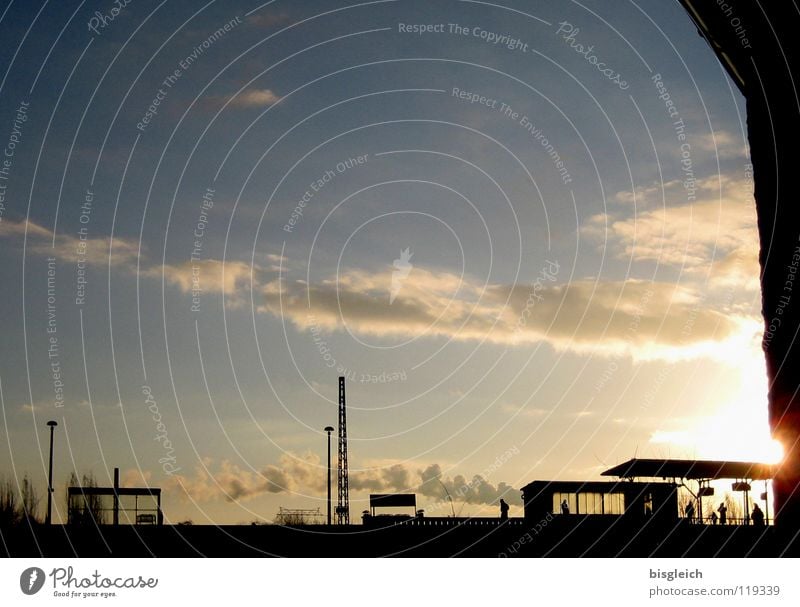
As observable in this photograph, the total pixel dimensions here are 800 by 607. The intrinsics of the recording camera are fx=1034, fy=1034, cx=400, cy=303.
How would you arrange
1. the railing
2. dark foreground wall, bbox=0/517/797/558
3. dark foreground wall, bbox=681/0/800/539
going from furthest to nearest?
the railing < dark foreground wall, bbox=0/517/797/558 < dark foreground wall, bbox=681/0/800/539

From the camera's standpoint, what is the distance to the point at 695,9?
3169 centimetres

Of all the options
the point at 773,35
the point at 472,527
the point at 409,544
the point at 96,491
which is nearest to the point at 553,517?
the point at 472,527

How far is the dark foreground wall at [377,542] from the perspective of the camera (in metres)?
48.9

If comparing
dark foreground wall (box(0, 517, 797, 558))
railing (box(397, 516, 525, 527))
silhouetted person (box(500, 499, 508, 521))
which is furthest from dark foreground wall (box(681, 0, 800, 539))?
silhouetted person (box(500, 499, 508, 521))

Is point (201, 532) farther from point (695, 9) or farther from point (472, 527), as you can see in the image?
point (695, 9)

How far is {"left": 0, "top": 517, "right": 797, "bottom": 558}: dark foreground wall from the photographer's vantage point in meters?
48.9

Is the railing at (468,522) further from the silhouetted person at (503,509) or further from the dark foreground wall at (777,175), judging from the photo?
the dark foreground wall at (777,175)

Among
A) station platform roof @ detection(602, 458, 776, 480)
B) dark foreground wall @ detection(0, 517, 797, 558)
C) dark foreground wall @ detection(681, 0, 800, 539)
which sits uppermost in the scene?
dark foreground wall @ detection(681, 0, 800, 539)

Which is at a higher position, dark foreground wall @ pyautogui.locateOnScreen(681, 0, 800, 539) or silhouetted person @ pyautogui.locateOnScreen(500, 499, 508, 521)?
dark foreground wall @ pyautogui.locateOnScreen(681, 0, 800, 539)

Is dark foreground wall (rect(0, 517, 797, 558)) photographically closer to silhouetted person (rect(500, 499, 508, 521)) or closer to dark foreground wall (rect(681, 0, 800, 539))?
silhouetted person (rect(500, 499, 508, 521))

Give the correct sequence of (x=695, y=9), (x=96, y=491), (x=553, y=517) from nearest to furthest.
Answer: (x=695, y=9)
(x=553, y=517)
(x=96, y=491)

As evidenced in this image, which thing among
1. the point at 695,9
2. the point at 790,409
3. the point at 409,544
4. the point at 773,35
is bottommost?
the point at 409,544

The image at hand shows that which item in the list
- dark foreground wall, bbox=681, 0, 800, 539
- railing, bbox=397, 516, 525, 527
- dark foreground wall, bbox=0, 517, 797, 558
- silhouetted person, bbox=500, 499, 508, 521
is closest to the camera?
dark foreground wall, bbox=681, 0, 800, 539
